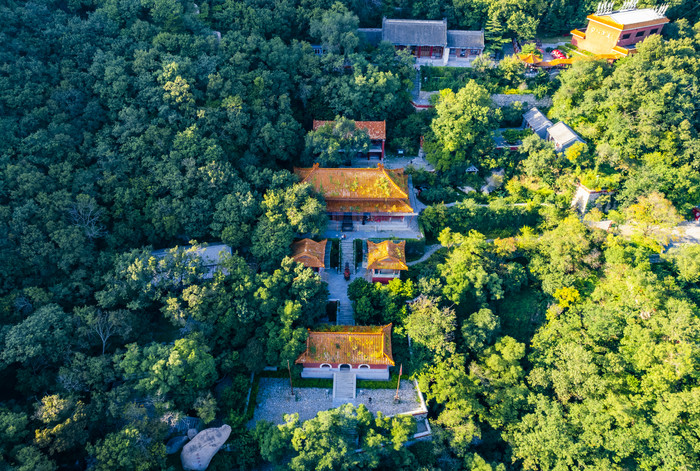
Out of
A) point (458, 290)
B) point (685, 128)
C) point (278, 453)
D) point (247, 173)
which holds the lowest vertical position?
point (278, 453)

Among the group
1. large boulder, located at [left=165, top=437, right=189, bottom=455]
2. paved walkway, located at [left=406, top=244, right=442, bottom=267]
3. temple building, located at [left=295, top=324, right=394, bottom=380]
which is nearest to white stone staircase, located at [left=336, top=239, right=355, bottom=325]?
temple building, located at [left=295, top=324, right=394, bottom=380]

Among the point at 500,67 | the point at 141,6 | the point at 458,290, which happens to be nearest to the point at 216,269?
the point at 458,290

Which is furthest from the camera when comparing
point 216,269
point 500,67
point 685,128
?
point 500,67

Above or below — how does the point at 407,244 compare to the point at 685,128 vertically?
below

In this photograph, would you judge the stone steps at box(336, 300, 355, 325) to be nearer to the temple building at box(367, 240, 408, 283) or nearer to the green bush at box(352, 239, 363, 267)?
the temple building at box(367, 240, 408, 283)

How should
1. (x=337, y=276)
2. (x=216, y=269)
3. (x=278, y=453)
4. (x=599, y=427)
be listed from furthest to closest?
(x=337, y=276)
(x=216, y=269)
(x=599, y=427)
(x=278, y=453)

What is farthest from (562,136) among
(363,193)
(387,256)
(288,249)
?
(288,249)

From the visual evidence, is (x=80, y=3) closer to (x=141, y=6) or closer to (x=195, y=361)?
(x=141, y=6)

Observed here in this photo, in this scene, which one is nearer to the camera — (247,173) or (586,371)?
(586,371)

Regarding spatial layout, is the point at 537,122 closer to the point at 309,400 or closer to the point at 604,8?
the point at 604,8
